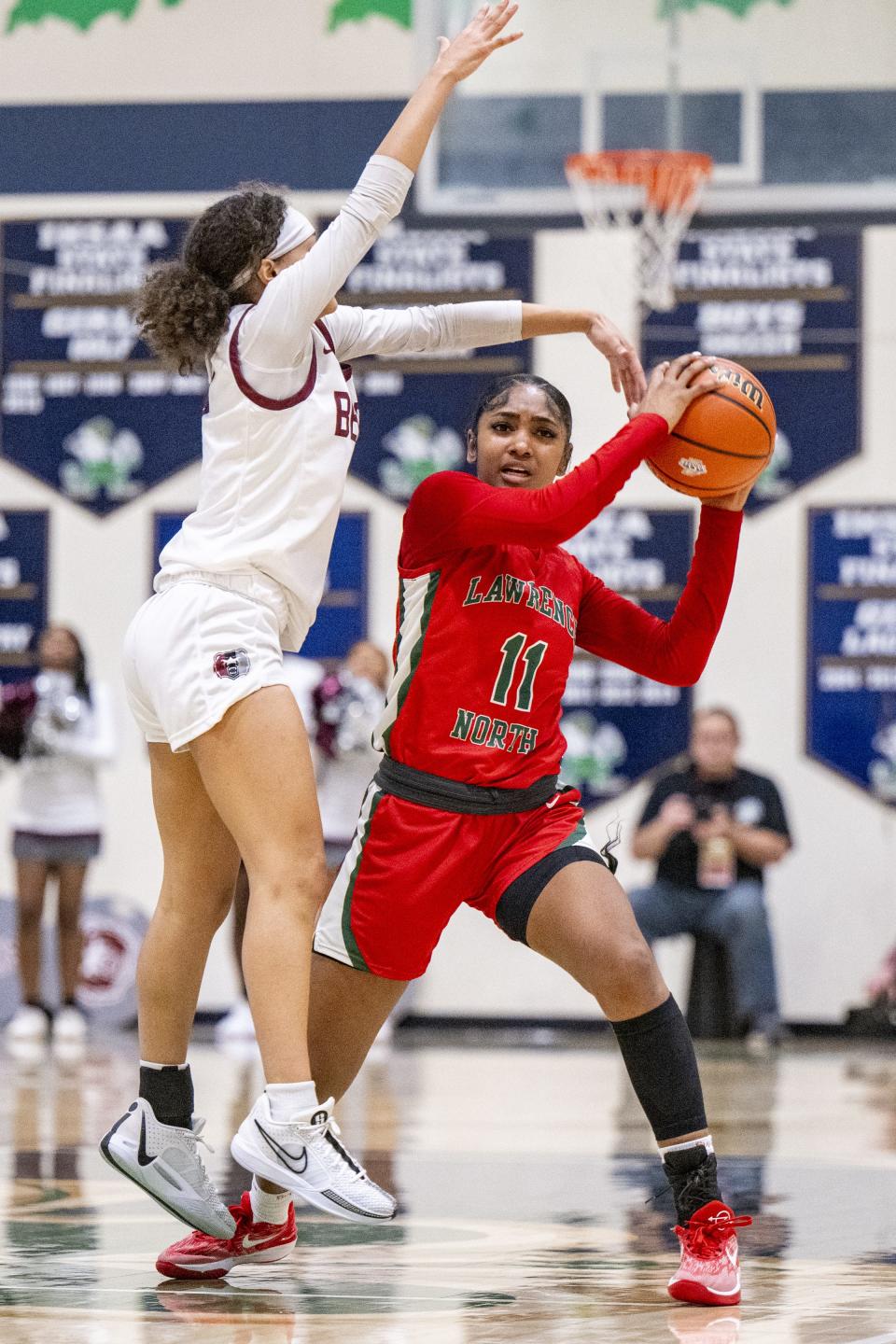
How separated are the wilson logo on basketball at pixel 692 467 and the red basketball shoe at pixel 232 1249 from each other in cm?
164

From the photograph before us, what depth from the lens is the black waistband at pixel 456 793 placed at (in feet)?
12.6

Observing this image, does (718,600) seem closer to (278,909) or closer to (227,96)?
(278,909)

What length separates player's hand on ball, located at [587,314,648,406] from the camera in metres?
4.07

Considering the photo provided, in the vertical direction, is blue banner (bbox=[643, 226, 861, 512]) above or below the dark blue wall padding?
below

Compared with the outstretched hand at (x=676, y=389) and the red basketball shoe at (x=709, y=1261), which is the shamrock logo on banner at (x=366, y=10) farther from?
the red basketball shoe at (x=709, y=1261)

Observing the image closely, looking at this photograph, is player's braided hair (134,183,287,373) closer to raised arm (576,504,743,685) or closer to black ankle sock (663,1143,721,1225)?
raised arm (576,504,743,685)

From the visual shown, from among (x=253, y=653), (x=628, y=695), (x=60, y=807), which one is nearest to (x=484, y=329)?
(x=253, y=653)

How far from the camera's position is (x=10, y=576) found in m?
11.6

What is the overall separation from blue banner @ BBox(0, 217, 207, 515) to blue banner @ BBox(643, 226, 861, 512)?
285 cm

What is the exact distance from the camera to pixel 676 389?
3.92m

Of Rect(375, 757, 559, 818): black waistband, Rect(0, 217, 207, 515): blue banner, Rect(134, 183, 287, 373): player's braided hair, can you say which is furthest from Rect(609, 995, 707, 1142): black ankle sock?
Rect(0, 217, 207, 515): blue banner

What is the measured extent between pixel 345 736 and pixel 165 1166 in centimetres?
567

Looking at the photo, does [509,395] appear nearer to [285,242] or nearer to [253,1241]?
[285,242]

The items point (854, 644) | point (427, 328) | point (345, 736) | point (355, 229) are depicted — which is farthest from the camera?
point (854, 644)
